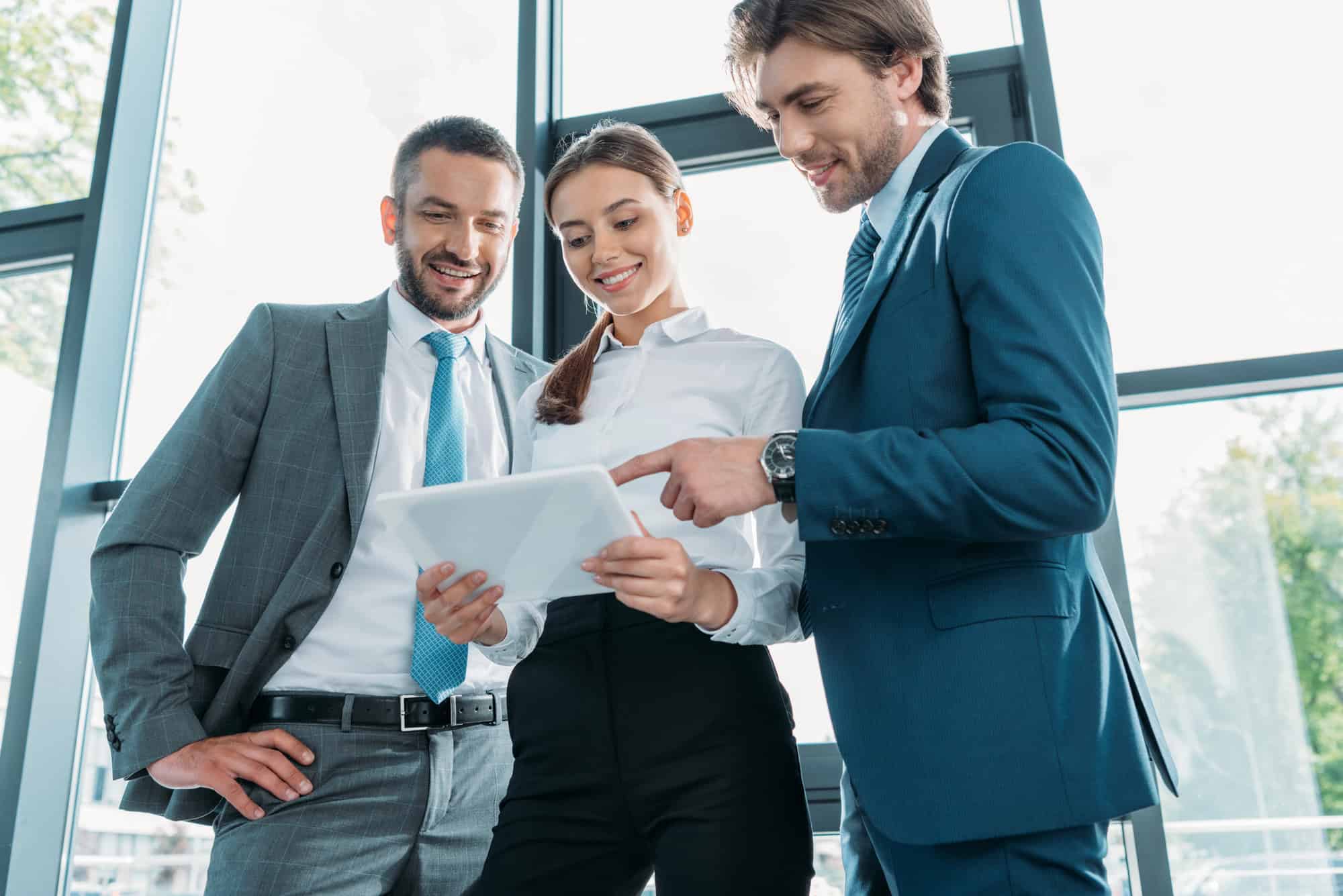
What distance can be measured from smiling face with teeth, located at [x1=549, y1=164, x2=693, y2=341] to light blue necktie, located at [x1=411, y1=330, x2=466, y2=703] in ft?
1.24

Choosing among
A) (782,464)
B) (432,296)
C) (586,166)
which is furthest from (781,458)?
(432,296)

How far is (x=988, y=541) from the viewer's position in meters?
1.05

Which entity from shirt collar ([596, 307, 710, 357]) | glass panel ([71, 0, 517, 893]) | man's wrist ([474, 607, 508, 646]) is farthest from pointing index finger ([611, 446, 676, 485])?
glass panel ([71, 0, 517, 893])

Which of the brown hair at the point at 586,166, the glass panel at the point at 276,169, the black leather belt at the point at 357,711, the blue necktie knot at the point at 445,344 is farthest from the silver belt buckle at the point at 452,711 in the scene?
the glass panel at the point at 276,169

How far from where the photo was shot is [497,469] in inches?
75.9

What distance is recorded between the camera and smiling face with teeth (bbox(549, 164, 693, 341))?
1.61 metres

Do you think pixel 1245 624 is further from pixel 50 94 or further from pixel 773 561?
pixel 50 94

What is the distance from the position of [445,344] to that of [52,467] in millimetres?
1237

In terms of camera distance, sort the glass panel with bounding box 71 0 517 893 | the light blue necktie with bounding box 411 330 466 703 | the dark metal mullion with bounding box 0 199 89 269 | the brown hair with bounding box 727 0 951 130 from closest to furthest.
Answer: the brown hair with bounding box 727 0 951 130 → the light blue necktie with bounding box 411 330 466 703 → the glass panel with bounding box 71 0 517 893 → the dark metal mullion with bounding box 0 199 89 269

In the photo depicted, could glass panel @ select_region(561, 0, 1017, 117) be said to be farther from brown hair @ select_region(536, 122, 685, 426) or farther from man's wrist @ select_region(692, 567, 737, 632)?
man's wrist @ select_region(692, 567, 737, 632)

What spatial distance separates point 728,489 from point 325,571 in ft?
2.86

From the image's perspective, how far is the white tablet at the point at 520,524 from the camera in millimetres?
1039

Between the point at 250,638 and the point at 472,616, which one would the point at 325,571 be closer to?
the point at 250,638

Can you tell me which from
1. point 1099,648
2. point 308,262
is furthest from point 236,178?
point 1099,648
